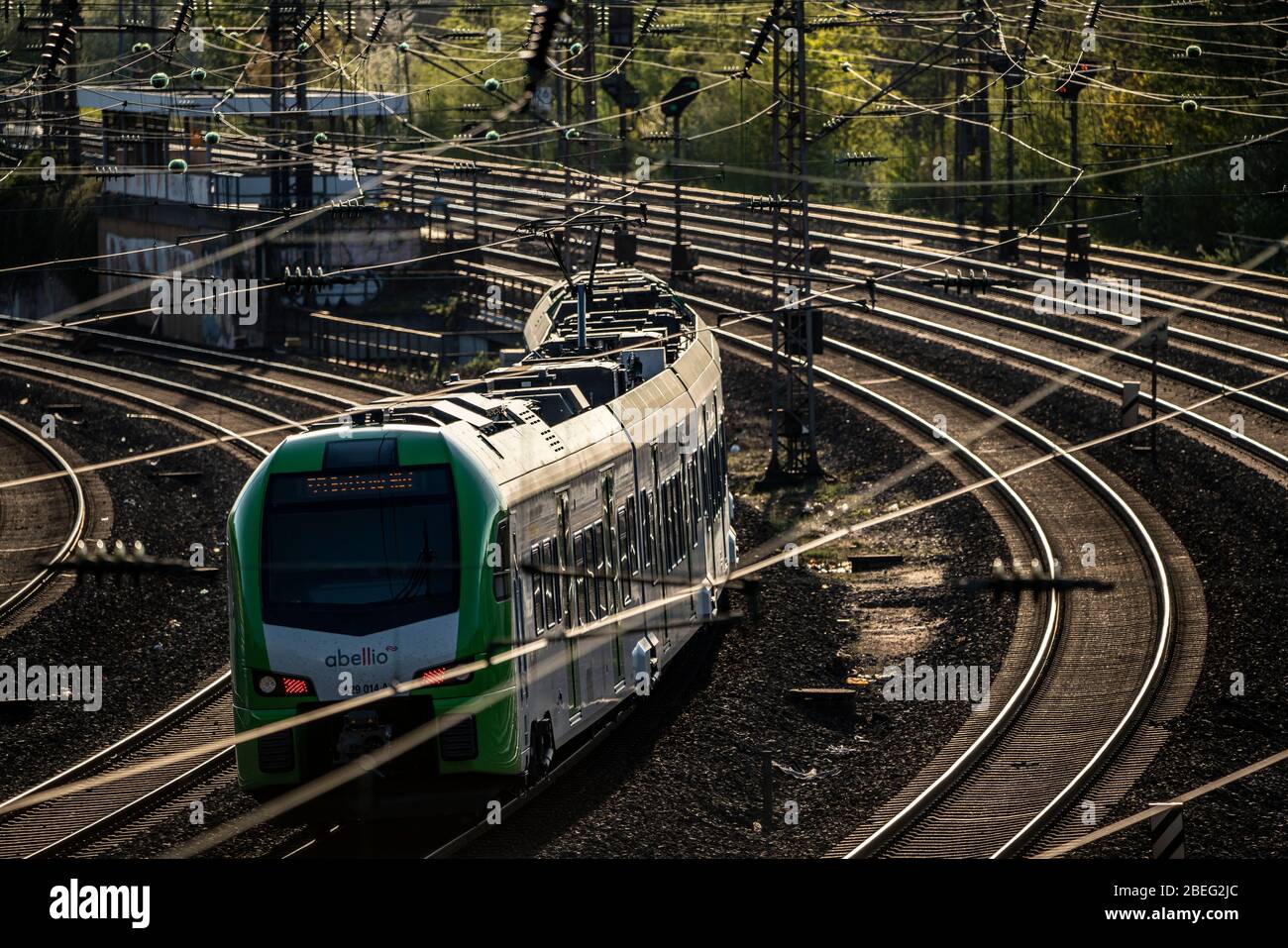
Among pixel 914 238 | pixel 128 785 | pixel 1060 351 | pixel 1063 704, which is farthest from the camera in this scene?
pixel 914 238

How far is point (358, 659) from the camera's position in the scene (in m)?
13.7

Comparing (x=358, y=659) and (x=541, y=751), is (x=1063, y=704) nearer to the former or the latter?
(x=541, y=751)

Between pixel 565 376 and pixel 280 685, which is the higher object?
pixel 565 376

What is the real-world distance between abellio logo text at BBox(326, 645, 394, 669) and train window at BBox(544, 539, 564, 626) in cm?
201

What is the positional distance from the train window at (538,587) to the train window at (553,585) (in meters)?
0.12

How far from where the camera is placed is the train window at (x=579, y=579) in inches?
639

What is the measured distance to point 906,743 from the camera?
59.4 feet

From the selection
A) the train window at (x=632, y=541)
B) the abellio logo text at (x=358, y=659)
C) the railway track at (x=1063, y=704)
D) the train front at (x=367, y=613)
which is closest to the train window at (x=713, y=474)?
the railway track at (x=1063, y=704)

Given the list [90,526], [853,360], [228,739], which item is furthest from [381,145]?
[228,739]

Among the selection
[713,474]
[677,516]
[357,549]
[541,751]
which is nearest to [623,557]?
[677,516]

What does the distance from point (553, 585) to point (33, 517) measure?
1494 centimetres

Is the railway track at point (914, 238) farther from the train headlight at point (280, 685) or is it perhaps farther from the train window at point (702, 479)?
the train headlight at point (280, 685)

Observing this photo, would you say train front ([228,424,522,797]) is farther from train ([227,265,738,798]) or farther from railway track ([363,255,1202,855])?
railway track ([363,255,1202,855])
